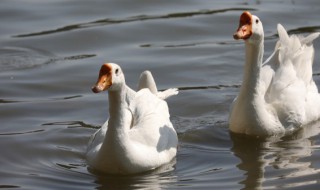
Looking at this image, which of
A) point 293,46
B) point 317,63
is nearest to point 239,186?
point 293,46

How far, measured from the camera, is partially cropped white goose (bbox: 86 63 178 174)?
28.6 feet

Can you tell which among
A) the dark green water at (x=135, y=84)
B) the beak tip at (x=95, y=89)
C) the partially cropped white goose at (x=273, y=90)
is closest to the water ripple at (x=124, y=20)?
the dark green water at (x=135, y=84)

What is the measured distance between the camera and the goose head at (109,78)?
332 inches

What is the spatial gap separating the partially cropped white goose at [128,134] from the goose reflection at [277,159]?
0.87m

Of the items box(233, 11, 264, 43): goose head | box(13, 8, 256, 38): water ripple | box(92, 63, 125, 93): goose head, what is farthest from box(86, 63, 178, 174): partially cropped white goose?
box(13, 8, 256, 38): water ripple

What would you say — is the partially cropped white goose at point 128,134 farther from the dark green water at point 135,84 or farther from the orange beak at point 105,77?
the dark green water at point 135,84

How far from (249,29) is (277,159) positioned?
4.72 ft

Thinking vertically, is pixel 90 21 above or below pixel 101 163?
above

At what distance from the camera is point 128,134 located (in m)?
9.21

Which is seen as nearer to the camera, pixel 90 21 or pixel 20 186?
pixel 20 186

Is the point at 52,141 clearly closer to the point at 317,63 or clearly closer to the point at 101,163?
the point at 101,163

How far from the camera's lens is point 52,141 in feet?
33.3

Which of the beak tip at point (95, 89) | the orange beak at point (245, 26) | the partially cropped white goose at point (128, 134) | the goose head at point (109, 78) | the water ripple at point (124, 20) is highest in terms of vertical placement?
the orange beak at point (245, 26)

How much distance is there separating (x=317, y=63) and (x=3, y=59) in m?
4.52
